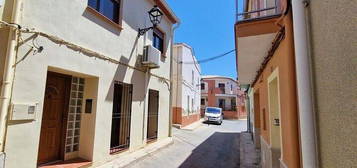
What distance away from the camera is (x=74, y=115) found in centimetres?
550

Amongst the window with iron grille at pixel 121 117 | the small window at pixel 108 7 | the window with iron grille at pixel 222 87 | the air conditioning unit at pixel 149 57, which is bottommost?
the window with iron grille at pixel 121 117

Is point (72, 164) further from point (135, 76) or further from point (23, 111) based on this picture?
point (135, 76)

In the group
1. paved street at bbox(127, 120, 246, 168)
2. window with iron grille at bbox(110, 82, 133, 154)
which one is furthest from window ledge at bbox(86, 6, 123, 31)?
paved street at bbox(127, 120, 246, 168)

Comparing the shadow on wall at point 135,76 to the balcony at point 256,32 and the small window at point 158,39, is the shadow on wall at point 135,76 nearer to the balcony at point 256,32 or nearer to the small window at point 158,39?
the small window at point 158,39

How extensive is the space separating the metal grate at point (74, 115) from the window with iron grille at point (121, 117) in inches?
55.0

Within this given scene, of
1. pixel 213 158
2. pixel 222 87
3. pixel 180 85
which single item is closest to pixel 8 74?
pixel 213 158

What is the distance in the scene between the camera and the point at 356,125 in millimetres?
1328

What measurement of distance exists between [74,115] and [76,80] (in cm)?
97

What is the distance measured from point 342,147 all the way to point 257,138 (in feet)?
28.3

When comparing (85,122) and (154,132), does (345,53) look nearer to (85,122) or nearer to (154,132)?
(85,122)

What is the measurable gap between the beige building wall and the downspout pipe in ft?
14.9

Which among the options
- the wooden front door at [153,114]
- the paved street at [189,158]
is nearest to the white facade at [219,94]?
the paved street at [189,158]

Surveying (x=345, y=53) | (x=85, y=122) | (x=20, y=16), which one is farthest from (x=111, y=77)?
(x=345, y=53)

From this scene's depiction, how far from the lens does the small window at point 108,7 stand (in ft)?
18.9
